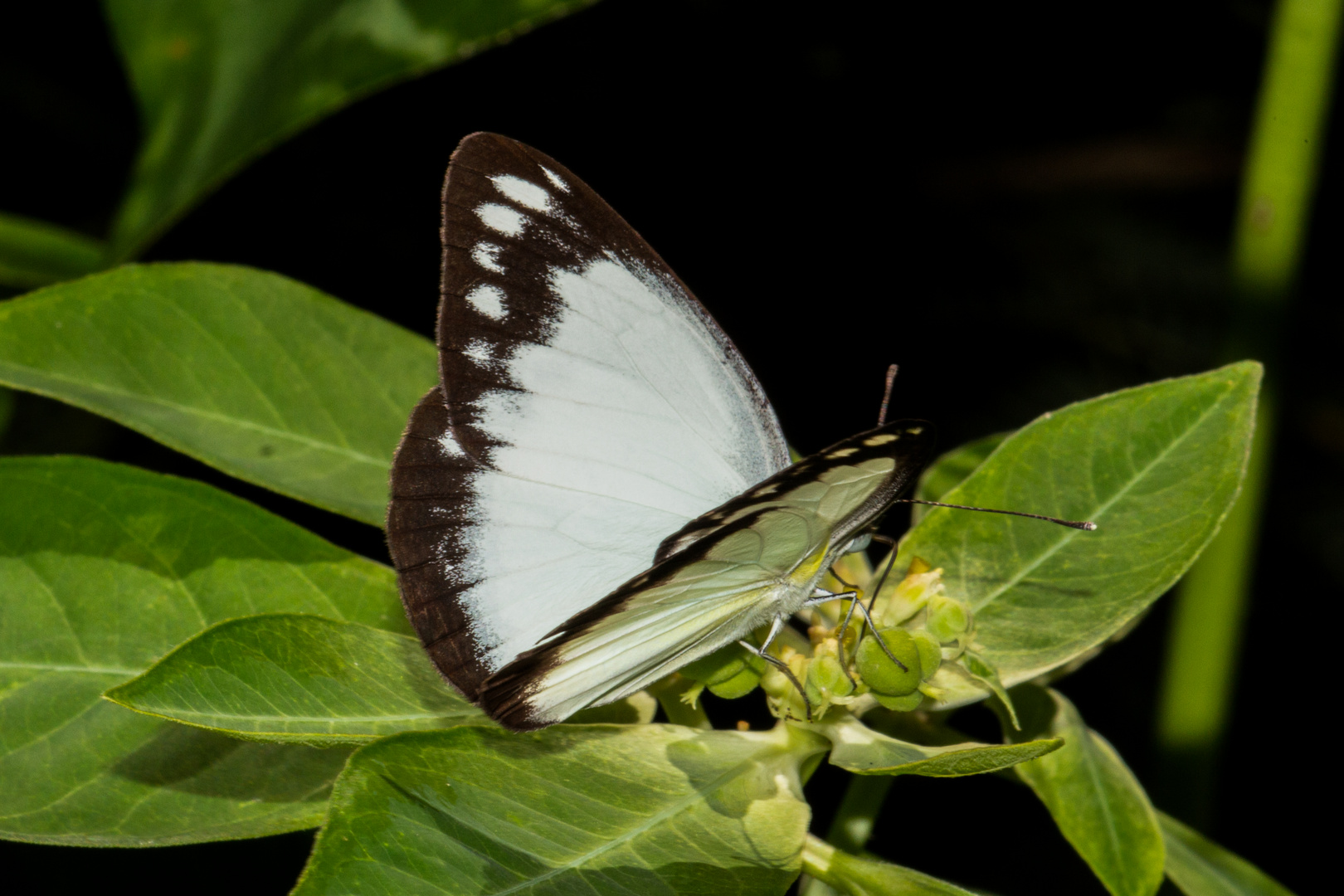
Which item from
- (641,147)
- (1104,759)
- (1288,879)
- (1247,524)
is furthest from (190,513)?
(1288,879)

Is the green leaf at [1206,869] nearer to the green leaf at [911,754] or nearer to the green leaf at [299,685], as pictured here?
the green leaf at [911,754]

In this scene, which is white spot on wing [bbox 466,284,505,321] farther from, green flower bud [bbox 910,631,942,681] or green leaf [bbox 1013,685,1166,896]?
green leaf [bbox 1013,685,1166,896]

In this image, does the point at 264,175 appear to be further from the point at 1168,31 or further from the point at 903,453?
the point at 1168,31

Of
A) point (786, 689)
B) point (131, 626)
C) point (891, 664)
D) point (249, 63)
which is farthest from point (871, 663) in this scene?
point (249, 63)

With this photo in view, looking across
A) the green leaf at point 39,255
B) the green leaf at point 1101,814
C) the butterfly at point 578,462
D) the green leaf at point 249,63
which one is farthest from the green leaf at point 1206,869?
the green leaf at point 39,255

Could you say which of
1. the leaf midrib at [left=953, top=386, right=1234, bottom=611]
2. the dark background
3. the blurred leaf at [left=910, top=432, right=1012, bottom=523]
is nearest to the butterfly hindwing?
the leaf midrib at [left=953, top=386, right=1234, bottom=611]

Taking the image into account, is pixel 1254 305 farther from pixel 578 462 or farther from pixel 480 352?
pixel 480 352
